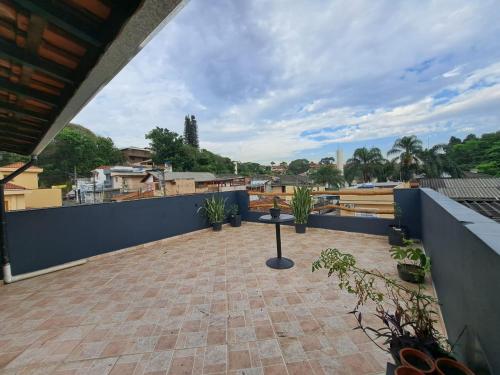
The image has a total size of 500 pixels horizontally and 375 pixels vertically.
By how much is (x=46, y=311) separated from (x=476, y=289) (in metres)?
3.79

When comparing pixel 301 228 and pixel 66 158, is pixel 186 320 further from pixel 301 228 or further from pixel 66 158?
pixel 66 158

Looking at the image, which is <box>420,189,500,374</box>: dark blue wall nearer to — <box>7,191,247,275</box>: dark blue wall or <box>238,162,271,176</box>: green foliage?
<box>7,191,247,275</box>: dark blue wall

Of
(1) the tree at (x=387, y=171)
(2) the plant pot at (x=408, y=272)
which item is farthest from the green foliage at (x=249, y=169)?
(2) the plant pot at (x=408, y=272)

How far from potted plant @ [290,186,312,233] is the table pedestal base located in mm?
1750

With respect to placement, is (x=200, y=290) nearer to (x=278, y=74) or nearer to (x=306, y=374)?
(x=306, y=374)

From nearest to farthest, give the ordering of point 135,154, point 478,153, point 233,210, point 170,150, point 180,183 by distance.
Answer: point 233,210 → point 180,183 → point 478,153 → point 170,150 → point 135,154

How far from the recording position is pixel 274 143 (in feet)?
64.2

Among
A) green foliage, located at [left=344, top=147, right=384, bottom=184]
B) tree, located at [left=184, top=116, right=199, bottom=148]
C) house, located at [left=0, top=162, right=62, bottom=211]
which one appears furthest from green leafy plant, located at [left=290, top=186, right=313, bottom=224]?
tree, located at [left=184, top=116, right=199, bottom=148]

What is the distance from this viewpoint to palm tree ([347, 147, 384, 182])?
26.7 metres

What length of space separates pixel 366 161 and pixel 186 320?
30.4m

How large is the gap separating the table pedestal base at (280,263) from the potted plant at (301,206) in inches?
68.9

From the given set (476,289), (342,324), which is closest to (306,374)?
(342,324)

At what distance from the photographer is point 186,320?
2.07 meters

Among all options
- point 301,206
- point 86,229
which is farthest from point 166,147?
point 301,206
